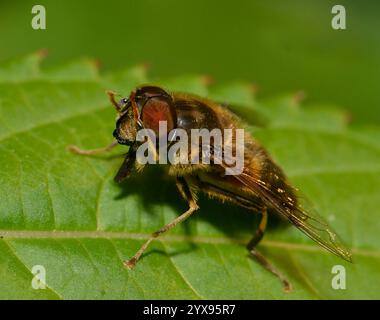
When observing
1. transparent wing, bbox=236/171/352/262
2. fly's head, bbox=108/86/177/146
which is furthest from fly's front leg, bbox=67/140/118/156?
transparent wing, bbox=236/171/352/262

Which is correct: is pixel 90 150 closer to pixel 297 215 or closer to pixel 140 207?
pixel 140 207

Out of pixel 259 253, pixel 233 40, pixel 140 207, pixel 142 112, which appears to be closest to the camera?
pixel 142 112

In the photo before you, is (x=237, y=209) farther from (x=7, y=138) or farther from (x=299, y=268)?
(x=7, y=138)

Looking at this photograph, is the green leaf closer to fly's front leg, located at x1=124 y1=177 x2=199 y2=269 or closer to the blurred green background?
fly's front leg, located at x1=124 y1=177 x2=199 y2=269

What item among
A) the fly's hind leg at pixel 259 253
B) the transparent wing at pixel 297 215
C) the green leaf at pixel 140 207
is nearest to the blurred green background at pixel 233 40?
the green leaf at pixel 140 207

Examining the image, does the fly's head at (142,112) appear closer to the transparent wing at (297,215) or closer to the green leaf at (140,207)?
the green leaf at (140,207)

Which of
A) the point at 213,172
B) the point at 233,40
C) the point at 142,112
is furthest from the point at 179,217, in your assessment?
the point at 233,40

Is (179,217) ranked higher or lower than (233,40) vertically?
lower
